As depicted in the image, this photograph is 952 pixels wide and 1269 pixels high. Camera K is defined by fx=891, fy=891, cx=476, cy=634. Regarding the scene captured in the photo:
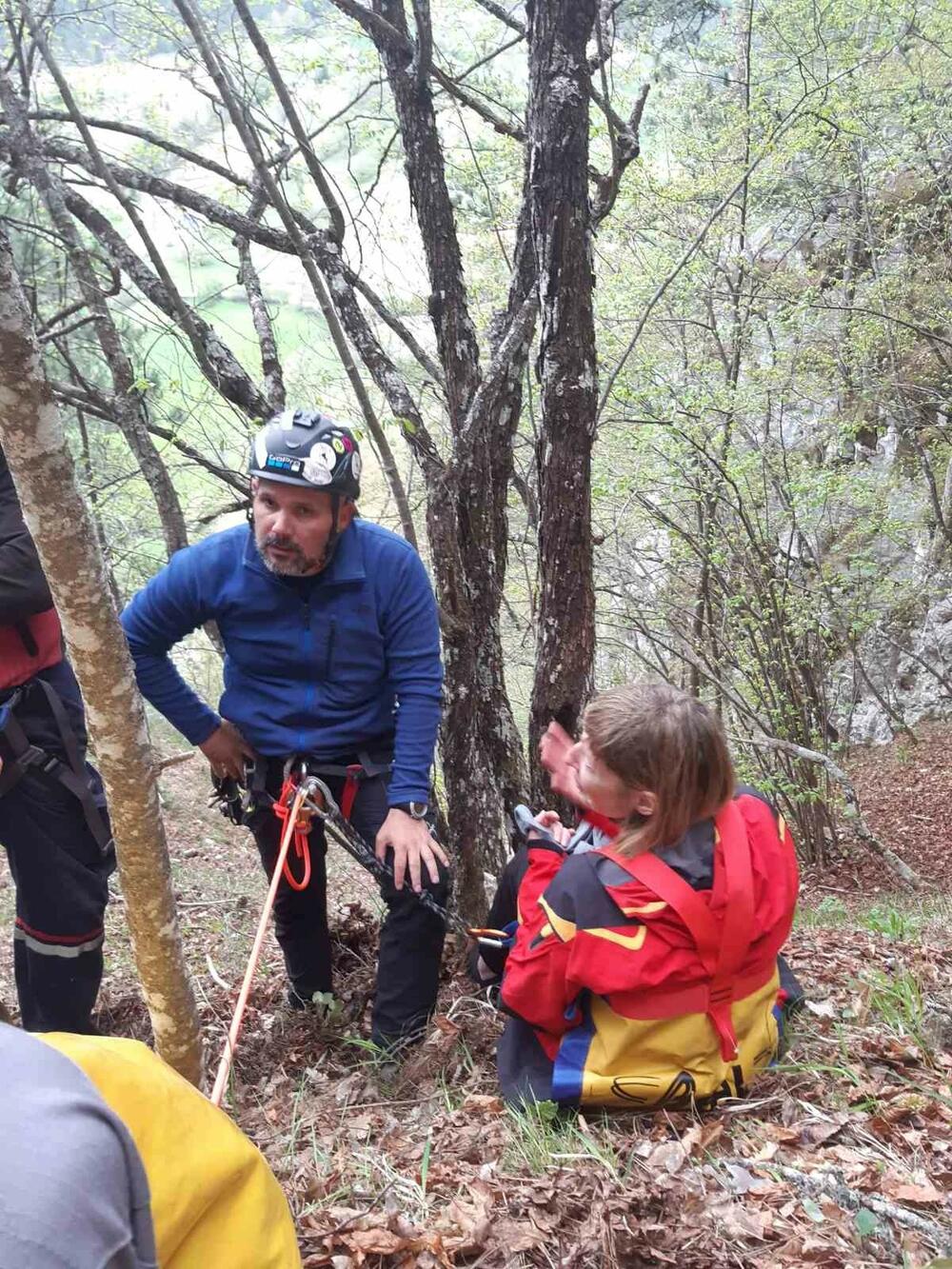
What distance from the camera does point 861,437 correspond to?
16297mm

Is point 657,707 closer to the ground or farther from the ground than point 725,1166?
farther from the ground

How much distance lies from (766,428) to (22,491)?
915 centimetres

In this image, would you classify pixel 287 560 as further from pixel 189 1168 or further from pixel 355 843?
pixel 189 1168

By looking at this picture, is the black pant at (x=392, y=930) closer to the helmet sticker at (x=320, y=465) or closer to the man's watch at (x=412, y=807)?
the man's watch at (x=412, y=807)

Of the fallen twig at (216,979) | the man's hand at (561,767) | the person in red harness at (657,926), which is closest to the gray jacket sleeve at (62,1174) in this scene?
the person in red harness at (657,926)

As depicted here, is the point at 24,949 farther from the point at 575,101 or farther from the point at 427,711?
the point at 575,101

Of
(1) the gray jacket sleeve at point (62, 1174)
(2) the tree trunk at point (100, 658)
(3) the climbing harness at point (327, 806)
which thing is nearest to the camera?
(1) the gray jacket sleeve at point (62, 1174)

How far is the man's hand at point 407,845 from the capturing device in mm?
2996

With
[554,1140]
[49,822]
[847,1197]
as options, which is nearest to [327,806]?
[49,822]

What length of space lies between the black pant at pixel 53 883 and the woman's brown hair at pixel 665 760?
5.74 feet

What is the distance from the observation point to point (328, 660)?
3117mm

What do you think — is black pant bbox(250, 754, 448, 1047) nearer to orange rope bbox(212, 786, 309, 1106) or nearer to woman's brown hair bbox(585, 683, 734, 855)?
orange rope bbox(212, 786, 309, 1106)

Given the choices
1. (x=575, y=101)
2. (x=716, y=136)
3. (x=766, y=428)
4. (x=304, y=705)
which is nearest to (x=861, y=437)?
(x=716, y=136)

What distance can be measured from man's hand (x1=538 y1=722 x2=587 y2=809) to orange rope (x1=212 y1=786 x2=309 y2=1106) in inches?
32.2
